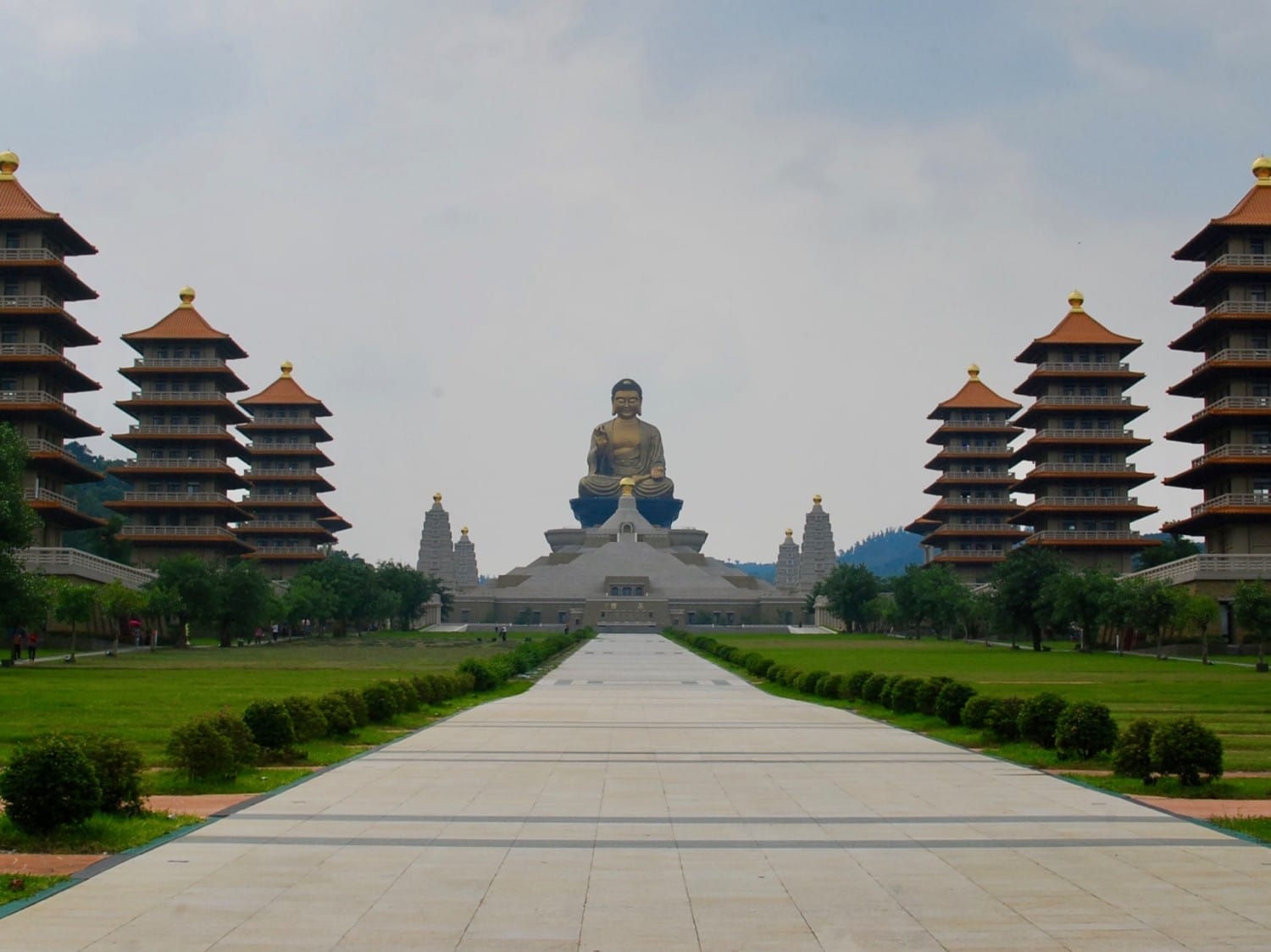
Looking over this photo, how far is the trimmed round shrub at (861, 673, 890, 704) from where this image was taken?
30.3 meters

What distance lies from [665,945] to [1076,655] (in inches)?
2078

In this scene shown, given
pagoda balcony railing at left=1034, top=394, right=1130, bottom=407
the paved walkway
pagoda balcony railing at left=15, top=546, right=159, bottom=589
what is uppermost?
pagoda balcony railing at left=1034, top=394, right=1130, bottom=407

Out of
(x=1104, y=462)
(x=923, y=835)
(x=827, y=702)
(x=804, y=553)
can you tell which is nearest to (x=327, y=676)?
(x=827, y=702)

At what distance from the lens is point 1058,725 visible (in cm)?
1931

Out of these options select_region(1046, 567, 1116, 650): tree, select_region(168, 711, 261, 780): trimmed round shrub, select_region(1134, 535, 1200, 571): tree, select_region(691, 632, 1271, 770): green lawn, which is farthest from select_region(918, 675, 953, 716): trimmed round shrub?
select_region(1134, 535, 1200, 571): tree

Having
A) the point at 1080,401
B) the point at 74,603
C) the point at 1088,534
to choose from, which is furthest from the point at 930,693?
the point at 1080,401

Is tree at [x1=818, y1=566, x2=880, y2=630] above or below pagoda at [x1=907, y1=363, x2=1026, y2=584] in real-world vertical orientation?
below

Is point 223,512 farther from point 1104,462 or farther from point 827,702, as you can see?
point 827,702

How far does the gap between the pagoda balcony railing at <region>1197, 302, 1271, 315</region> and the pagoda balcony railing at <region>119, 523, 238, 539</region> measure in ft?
169

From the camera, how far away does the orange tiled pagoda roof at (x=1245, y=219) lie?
2502 inches

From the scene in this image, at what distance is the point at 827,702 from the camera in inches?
1275

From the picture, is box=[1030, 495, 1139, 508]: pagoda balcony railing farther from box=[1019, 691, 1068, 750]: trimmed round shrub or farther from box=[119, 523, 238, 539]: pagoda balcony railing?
box=[1019, 691, 1068, 750]: trimmed round shrub

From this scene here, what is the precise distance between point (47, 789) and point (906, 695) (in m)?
18.9

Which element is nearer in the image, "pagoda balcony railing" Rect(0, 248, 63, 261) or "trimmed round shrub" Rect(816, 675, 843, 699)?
"trimmed round shrub" Rect(816, 675, 843, 699)
